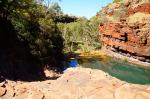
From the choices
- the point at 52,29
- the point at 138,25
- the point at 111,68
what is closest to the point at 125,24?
the point at 138,25

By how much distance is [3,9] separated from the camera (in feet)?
119

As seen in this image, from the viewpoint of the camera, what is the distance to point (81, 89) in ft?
51.7

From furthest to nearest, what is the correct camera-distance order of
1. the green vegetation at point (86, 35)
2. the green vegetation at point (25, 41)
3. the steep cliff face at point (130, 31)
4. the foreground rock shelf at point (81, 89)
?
the green vegetation at point (86, 35)
the steep cliff face at point (130, 31)
the green vegetation at point (25, 41)
the foreground rock shelf at point (81, 89)

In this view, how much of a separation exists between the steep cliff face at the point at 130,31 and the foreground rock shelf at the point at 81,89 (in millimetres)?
65232

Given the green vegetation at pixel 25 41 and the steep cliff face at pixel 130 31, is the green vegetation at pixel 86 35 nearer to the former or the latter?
the steep cliff face at pixel 130 31

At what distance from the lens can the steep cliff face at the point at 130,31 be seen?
82.1 m

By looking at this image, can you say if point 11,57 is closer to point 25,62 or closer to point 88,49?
point 25,62

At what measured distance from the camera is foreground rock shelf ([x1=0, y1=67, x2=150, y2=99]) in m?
14.4

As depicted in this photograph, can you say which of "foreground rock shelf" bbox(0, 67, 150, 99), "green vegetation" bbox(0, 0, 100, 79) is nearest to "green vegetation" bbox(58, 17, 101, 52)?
"green vegetation" bbox(0, 0, 100, 79)

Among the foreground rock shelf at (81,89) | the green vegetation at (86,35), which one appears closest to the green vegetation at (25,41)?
the foreground rock shelf at (81,89)

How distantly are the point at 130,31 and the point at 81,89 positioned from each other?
71353 millimetres

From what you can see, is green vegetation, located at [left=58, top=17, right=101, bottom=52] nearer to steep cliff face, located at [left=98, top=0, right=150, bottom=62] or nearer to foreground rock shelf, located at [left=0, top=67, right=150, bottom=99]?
steep cliff face, located at [left=98, top=0, right=150, bottom=62]

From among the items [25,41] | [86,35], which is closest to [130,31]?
[86,35]

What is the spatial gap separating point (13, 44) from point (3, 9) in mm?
4854
